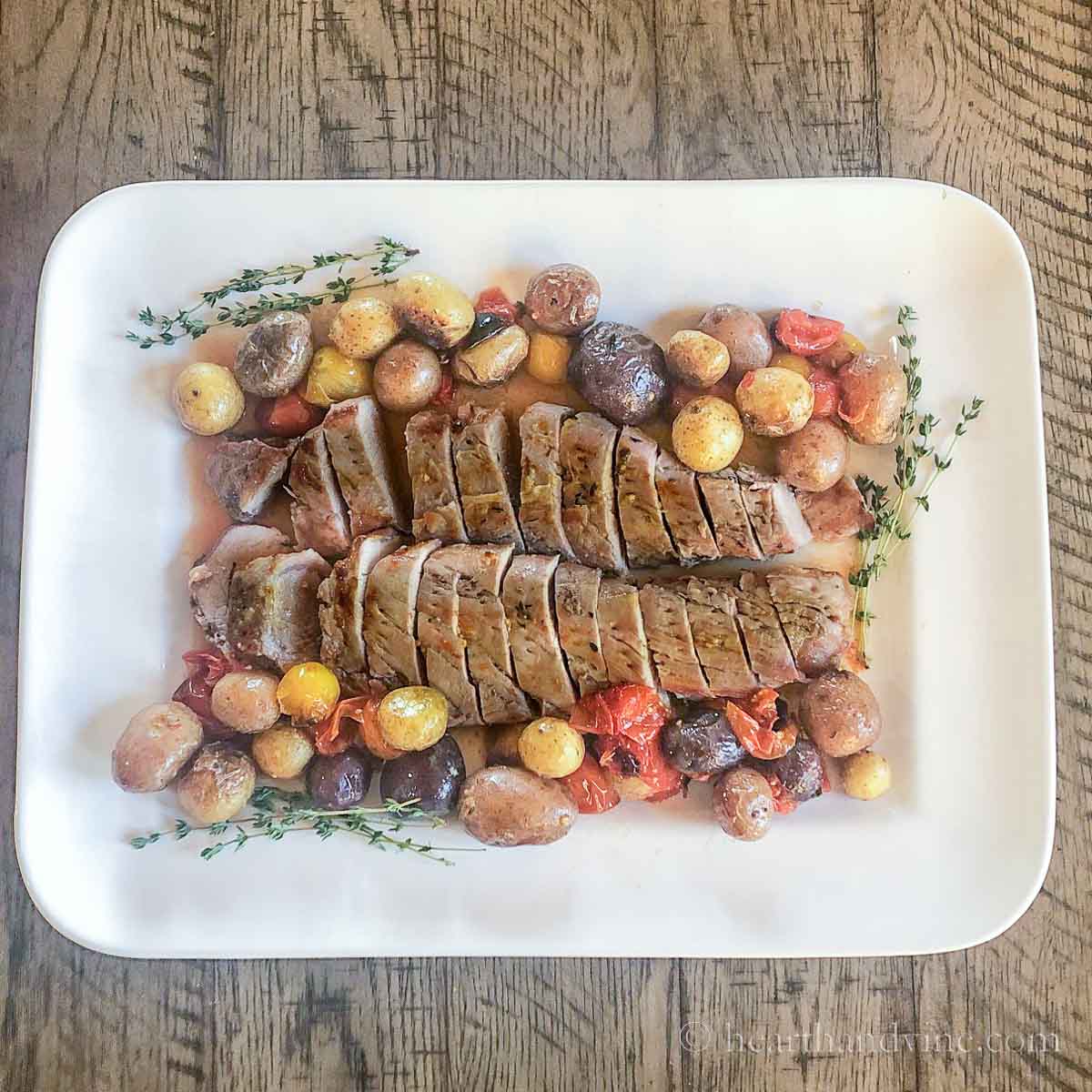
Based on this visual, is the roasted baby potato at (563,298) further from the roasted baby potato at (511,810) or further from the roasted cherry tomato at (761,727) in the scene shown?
the roasted baby potato at (511,810)

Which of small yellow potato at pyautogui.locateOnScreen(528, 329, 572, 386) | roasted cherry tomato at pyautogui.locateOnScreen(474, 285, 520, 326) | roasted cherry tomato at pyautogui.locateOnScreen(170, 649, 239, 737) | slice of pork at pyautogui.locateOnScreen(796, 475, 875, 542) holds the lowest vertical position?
roasted cherry tomato at pyautogui.locateOnScreen(170, 649, 239, 737)

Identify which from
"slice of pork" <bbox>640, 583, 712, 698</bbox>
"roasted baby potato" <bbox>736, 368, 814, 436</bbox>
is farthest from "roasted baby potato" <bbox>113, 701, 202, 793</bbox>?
"roasted baby potato" <bbox>736, 368, 814, 436</bbox>

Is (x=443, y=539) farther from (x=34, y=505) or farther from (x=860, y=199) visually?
(x=860, y=199)

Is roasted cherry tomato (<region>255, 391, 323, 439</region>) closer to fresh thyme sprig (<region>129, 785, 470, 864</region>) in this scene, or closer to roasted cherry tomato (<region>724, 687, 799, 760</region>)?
fresh thyme sprig (<region>129, 785, 470, 864</region>)

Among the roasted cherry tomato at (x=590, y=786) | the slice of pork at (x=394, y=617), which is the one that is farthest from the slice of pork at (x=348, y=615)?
the roasted cherry tomato at (x=590, y=786)

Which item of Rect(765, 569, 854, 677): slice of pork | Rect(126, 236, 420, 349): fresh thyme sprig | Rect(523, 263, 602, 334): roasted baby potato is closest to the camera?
Rect(765, 569, 854, 677): slice of pork

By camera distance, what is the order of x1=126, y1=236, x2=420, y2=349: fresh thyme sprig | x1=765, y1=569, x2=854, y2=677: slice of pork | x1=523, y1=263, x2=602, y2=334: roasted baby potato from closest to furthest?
x1=765, y1=569, x2=854, y2=677: slice of pork
x1=523, y1=263, x2=602, y2=334: roasted baby potato
x1=126, y1=236, x2=420, y2=349: fresh thyme sprig

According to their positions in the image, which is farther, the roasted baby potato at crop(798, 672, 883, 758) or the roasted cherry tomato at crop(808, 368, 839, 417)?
the roasted cherry tomato at crop(808, 368, 839, 417)
